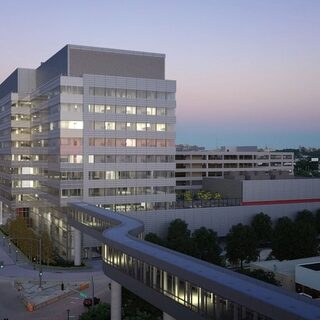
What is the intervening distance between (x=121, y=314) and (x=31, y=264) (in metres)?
33.4

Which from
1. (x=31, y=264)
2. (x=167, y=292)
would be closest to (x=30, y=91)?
(x=31, y=264)

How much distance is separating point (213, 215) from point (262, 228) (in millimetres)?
8853

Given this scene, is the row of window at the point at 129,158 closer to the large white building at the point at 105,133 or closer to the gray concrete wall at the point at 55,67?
the large white building at the point at 105,133

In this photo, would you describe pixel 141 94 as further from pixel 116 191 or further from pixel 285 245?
pixel 285 245

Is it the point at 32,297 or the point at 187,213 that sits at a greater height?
the point at 187,213

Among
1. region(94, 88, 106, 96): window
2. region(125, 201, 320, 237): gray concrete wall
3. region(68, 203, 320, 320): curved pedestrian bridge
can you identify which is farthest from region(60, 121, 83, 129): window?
region(68, 203, 320, 320): curved pedestrian bridge

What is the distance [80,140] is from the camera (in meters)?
83.5

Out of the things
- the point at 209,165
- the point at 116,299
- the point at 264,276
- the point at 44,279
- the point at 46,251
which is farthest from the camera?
the point at 209,165

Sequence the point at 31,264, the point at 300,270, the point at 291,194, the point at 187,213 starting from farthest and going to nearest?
the point at 291,194, the point at 187,213, the point at 31,264, the point at 300,270

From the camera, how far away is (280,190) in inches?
3821

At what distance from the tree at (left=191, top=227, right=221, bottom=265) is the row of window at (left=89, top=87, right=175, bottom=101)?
2852 centimetres

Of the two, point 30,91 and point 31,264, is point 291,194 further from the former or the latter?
point 30,91

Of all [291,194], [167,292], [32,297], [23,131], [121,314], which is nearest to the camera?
[167,292]

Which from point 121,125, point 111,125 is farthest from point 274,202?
point 111,125
